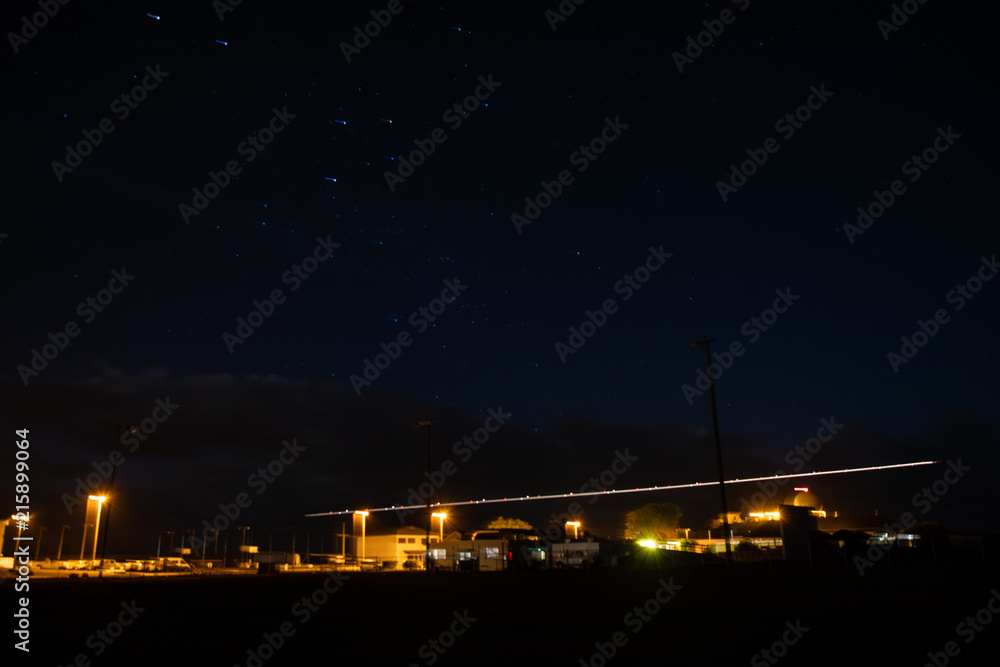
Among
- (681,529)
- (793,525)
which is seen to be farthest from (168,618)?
(681,529)

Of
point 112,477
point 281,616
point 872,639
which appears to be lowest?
point 872,639

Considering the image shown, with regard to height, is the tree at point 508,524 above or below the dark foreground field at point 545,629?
above

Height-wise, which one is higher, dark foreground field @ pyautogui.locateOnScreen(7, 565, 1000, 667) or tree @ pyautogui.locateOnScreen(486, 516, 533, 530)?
tree @ pyautogui.locateOnScreen(486, 516, 533, 530)

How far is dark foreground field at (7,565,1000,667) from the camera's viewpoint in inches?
293

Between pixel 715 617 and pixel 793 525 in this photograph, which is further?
pixel 793 525

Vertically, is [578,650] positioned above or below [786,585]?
below

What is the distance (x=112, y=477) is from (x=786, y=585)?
39581mm

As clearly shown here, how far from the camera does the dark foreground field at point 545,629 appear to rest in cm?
745

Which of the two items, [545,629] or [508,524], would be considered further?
[508,524]

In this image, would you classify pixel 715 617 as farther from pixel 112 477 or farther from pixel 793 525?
pixel 112 477

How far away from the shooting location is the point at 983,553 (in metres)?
32.3

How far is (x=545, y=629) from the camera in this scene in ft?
31.5

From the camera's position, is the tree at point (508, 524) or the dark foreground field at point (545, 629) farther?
the tree at point (508, 524)

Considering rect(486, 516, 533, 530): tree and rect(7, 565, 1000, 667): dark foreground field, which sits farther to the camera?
rect(486, 516, 533, 530): tree
